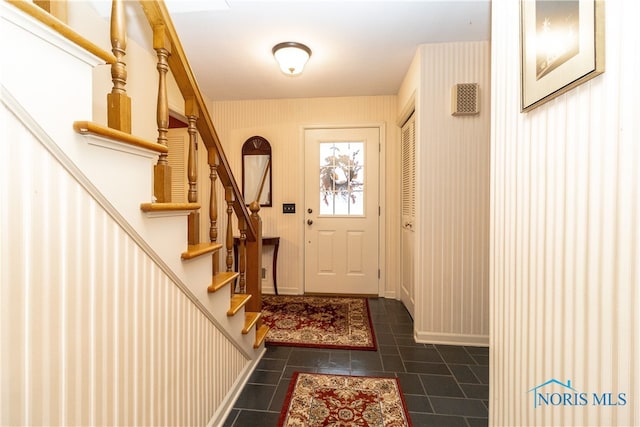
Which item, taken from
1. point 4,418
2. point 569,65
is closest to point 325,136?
point 569,65

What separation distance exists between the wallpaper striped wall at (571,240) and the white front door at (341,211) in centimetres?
255

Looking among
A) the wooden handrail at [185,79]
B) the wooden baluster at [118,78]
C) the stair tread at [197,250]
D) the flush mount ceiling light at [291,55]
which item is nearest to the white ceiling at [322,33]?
the flush mount ceiling light at [291,55]

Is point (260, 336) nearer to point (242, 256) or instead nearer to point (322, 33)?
point (242, 256)

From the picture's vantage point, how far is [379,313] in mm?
3141

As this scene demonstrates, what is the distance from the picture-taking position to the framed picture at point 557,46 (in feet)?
2.08

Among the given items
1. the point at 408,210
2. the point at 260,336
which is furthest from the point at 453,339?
the point at 260,336

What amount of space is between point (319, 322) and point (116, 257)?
7.45 feet

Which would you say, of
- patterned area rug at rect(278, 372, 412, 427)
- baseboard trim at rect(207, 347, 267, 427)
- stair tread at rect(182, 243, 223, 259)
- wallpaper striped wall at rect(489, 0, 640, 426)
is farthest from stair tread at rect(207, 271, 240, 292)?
wallpaper striped wall at rect(489, 0, 640, 426)

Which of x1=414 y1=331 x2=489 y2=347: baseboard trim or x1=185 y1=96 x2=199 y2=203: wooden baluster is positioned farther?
x1=414 y1=331 x2=489 y2=347: baseboard trim

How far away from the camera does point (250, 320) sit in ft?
6.60

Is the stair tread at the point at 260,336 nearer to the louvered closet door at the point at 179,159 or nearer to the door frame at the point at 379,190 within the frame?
the door frame at the point at 379,190

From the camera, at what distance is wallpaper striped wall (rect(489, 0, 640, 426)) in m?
0.59

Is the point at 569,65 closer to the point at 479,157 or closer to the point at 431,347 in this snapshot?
the point at 479,157

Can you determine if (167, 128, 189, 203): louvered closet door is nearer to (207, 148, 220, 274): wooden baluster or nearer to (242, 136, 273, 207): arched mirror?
(242, 136, 273, 207): arched mirror
